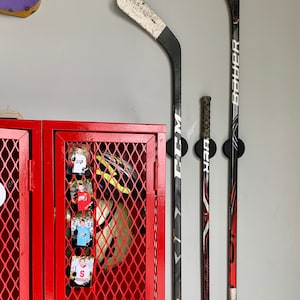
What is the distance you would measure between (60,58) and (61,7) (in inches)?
6.5

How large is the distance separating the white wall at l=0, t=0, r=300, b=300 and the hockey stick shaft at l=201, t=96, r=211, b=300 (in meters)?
0.03

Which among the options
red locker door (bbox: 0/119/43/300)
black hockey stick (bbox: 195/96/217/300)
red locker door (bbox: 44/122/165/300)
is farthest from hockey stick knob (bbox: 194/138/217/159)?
red locker door (bbox: 0/119/43/300)

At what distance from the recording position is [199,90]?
4.72 feet

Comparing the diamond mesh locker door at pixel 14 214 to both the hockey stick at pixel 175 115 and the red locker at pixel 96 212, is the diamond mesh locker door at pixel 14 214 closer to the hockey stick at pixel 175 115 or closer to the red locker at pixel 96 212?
the red locker at pixel 96 212

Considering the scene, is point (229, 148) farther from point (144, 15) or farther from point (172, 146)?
point (144, 15)

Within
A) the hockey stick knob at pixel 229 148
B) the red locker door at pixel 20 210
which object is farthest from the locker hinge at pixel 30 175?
the hockey stick knob at pixel 229 148

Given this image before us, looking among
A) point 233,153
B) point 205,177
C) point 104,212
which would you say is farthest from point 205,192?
point 104,212

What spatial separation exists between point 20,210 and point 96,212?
0.60 ft

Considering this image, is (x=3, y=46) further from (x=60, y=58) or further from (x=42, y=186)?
(x=42, y=186)

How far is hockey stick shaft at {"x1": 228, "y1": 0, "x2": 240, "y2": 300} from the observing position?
1.42 metres

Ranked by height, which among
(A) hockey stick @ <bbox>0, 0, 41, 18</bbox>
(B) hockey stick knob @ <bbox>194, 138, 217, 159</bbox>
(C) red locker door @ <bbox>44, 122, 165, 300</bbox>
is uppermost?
(A) hockey stick @ <bbox>0, 0, 41, 18</bbox>

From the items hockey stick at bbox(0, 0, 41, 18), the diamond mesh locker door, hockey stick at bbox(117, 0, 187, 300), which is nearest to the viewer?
the diamond mesh locker door

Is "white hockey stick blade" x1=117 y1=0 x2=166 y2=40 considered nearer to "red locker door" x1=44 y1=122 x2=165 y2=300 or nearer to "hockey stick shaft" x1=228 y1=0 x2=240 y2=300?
"hockey stick shaft" x1=228 y1=0 x2=240 y2=300

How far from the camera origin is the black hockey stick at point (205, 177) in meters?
1.40
